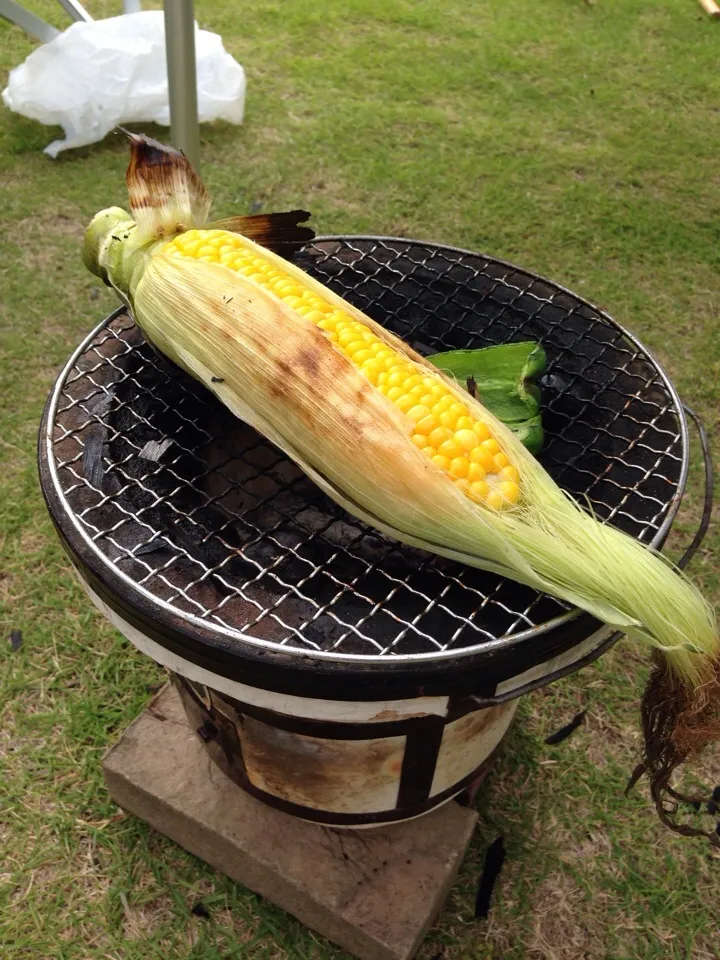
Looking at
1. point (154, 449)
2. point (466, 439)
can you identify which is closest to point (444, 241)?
point (154, 449)

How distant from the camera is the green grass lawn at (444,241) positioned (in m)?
2.41

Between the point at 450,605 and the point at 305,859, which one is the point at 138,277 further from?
the point at 305,859

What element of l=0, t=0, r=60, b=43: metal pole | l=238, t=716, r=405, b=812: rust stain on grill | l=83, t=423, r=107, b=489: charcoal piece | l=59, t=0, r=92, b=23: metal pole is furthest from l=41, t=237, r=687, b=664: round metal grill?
l=59, t=0, r=92, b=23: metal pole

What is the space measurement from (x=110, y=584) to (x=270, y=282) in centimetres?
78

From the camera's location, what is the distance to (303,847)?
7.55 feet

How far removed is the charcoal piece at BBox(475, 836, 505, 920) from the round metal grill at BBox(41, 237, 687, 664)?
1.23 m

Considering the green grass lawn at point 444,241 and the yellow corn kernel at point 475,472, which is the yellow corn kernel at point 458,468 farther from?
the green grass lawn at point 444,241

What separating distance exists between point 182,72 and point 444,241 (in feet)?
7.83

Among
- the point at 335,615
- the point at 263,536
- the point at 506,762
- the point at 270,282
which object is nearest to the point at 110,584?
the point at 263,536

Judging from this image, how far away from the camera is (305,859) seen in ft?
7.47

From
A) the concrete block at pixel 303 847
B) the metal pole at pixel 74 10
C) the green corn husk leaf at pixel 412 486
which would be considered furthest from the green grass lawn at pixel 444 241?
the green corn husk leaf at pixel 412 486

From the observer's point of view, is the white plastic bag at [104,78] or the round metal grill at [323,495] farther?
the white plastic bag at [104,78]

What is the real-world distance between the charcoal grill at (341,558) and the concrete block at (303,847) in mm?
178

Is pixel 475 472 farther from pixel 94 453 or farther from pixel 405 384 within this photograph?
pixel 94 453
